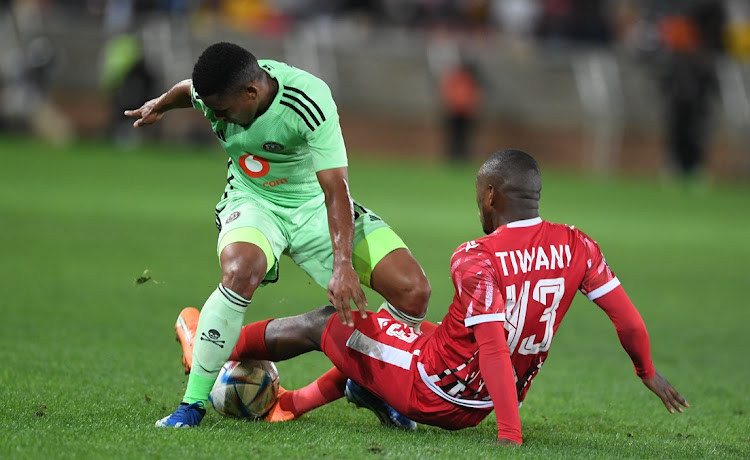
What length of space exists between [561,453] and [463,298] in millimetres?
852

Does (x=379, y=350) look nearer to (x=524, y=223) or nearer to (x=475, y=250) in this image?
(x=475, y=250)

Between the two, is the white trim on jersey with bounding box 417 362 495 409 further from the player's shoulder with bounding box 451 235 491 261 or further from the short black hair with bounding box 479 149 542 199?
the short black hair with bounding box 479 149 542 199

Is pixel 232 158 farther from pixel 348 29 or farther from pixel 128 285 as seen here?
pixel 348 29

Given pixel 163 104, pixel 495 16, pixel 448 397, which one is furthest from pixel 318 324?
pixel 495 16

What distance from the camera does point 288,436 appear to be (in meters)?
4.93

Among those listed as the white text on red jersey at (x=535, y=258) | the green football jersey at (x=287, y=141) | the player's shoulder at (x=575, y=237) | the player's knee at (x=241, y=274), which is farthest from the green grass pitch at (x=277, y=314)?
the green football jersey at (x=287, y=141)

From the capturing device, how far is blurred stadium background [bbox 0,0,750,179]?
24172 mm

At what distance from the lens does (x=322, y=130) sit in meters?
5.51

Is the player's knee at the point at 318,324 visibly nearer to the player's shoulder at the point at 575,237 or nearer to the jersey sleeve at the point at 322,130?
the jersey sleeve at the point at 322,130

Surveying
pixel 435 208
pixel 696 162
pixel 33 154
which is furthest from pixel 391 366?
pixel 696 162

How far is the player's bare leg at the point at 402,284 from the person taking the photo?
5711mm

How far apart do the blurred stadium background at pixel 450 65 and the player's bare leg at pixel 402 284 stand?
61.8 ft

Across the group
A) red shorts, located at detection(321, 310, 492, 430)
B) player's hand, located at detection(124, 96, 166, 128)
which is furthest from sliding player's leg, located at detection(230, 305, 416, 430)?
player's hand, located at detection(124, 96, 166, 128)

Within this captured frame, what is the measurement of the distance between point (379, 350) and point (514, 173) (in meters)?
1.10
